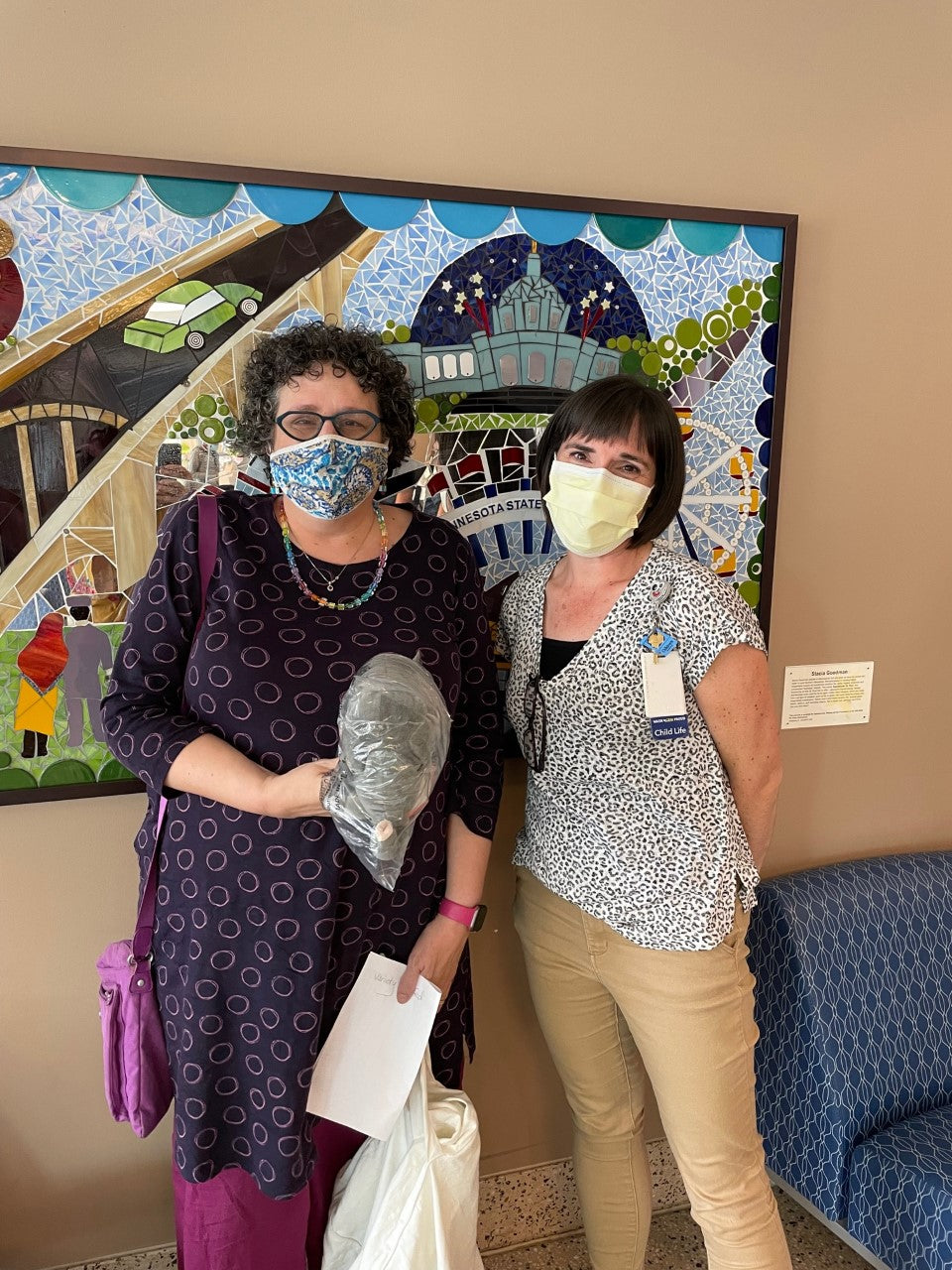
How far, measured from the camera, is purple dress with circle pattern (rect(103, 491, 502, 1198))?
3.96ft

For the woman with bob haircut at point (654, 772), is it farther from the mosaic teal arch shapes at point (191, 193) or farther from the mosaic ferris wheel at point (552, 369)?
the mosaic teal arch shapes at point (191, 193)

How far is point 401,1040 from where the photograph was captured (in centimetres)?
133

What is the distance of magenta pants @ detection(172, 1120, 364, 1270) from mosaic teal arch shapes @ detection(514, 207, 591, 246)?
5.18ft

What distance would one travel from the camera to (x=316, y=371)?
4.12ft

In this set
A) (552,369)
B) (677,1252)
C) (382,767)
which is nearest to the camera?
(382,767)

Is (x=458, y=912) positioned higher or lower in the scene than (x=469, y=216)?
lower

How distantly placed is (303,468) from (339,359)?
0.59 ft

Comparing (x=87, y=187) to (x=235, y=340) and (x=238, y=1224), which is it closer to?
(x=235, y=340)

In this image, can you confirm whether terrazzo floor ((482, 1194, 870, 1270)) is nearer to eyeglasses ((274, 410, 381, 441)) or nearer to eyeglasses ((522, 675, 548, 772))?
eyeglasses ((522, 675, 548, 772))

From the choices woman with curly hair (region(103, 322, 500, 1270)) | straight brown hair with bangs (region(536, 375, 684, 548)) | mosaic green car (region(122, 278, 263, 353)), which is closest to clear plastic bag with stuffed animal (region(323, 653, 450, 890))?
woman with curly hair (region(103, 322, 500, 1270))

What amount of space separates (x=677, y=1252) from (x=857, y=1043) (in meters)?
0.63

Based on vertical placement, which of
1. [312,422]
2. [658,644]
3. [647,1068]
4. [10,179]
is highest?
[10,179]

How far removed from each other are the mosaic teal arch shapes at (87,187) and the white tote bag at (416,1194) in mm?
1435

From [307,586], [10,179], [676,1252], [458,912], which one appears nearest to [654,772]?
Result: [458,912]
